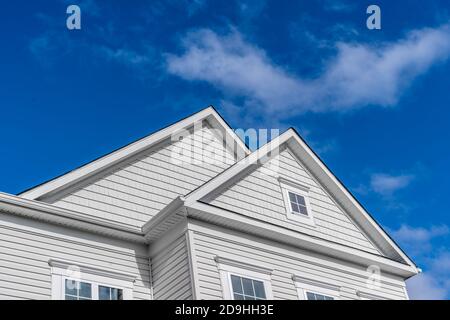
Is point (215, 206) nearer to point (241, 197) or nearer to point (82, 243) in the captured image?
point (241, 197)

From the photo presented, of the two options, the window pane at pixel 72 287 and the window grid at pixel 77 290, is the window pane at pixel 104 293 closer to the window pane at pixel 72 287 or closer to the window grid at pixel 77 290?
the window grid at pixel 77 290

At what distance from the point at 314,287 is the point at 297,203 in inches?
104

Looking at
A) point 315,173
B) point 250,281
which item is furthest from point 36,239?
point 315,173

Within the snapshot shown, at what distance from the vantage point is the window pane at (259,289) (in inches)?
566

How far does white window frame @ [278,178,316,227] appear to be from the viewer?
17.0 metres

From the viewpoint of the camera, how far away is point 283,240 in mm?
15773

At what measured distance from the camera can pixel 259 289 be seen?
1447cm

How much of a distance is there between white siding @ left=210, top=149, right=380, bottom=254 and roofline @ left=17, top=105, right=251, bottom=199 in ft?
8.20

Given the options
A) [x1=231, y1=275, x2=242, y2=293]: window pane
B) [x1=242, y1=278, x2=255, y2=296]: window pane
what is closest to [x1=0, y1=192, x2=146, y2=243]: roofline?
[x1=231, y1=275, x2=242, y2=293]: window pane

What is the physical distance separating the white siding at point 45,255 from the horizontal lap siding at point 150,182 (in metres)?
0.78

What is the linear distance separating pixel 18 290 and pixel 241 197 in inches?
234

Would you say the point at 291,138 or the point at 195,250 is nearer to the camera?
the point at 195,250

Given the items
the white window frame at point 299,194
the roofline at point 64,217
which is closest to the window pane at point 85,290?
the roofline at point 64,217

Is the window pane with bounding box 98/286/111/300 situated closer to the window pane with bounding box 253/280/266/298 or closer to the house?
the house
